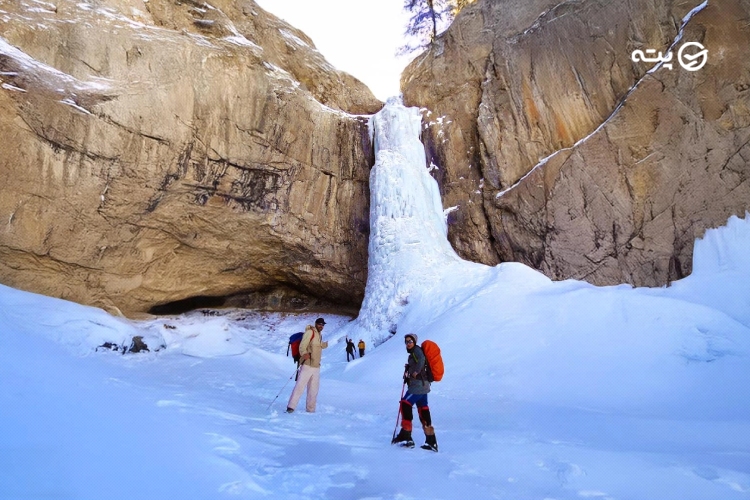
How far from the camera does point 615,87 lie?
47.2 feet

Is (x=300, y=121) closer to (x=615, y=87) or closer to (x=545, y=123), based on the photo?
(x=545, y=123)

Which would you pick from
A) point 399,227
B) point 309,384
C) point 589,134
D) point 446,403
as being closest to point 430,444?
point 309,384

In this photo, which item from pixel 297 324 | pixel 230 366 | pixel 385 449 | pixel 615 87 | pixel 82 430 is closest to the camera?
pixel 82 430

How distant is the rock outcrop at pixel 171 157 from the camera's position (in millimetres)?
13172

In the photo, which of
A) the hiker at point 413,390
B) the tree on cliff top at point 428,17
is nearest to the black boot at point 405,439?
the hiker at point 413,390

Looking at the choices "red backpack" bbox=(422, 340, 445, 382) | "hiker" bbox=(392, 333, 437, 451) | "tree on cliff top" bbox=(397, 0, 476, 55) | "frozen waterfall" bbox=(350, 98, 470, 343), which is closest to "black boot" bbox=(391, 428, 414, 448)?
"hiker" bbox=(392, 333, 437, 451)

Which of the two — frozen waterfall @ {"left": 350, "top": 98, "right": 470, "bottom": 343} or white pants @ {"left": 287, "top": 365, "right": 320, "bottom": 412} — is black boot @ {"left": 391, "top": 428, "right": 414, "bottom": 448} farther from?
frozen waterfall @ {"left": 350, "top": 98, "right": 470, "bottom": 343}

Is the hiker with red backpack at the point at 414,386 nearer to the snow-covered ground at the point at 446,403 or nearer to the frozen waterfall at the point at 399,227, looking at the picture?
the snow-covered ground at the point at 446,403

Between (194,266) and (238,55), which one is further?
(194,266)

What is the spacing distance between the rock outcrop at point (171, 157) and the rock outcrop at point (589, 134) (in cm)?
439

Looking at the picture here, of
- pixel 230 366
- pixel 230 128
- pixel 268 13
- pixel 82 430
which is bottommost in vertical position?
pixel 230 366

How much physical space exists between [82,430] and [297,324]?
16.7 metres

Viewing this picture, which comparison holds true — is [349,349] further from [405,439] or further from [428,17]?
[428,17]

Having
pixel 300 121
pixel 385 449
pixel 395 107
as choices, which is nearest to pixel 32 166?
pixel 300 121
